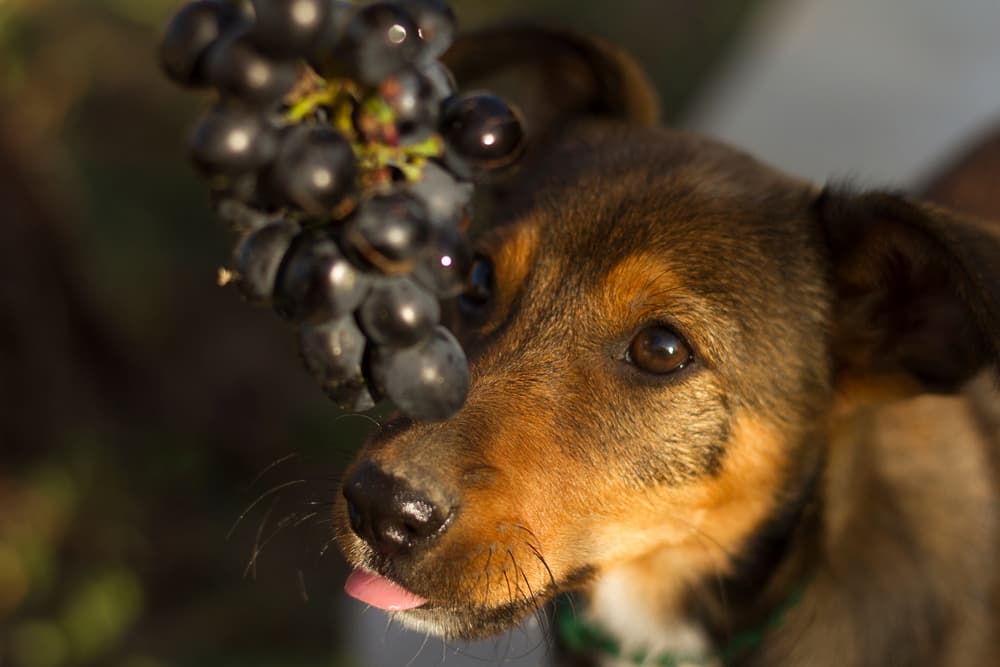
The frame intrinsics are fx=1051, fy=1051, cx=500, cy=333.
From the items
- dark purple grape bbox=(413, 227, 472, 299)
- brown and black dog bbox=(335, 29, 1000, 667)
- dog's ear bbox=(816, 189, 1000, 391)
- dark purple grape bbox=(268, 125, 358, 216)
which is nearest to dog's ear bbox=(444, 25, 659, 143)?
brown and black dog bbox=(335, 29, 1000, 667)

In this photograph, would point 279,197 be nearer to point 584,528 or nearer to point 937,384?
point 584,528

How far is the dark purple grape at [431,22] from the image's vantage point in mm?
1300

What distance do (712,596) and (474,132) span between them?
1.85 metres

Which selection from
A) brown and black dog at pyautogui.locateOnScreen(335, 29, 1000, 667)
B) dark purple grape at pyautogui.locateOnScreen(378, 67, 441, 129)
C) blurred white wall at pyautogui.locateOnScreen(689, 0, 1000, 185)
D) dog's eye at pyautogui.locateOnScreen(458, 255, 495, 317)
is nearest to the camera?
dark purple grape at pyautogui.locateOnScreen(378, 67, 441, 129)

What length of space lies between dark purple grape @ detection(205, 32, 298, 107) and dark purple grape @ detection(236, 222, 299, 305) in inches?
8.2

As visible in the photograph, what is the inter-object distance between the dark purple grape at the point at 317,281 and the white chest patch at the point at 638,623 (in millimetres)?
1781

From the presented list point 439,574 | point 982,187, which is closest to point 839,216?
point 439,574

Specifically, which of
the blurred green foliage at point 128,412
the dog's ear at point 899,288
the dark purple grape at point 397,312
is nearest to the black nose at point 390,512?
the dark purple grape at point 397,312

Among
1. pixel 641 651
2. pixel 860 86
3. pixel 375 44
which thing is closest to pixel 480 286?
pixel 641 651

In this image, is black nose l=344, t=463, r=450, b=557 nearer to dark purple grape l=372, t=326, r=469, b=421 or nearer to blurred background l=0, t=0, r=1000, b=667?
dark purple grape l=372, t=326, r=469, b=421

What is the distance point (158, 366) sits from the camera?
498 cm

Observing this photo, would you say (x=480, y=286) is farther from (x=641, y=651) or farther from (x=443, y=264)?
(x=443, y=264)

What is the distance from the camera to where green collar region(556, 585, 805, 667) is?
9.05 ft

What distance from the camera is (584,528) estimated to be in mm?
2359
